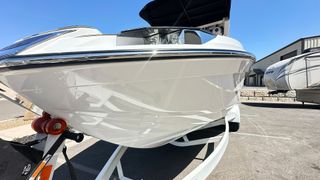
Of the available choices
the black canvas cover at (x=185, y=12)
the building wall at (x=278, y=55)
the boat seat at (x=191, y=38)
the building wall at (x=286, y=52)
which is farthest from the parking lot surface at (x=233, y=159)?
the building wall at (x=278, y=55)

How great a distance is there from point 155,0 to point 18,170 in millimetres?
3550

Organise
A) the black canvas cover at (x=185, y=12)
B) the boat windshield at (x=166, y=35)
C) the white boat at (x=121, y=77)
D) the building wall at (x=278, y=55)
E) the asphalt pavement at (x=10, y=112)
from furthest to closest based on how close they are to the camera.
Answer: the building wall at (x=278, y=55), the asphalt pavement at (x=10, y=112), the black canvas cover at (x=185, y=12), the boat windshield at (x=166, y=35), the white boat at (x=121, y=77)

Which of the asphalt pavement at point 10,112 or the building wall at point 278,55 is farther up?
the building wall at point 278,55

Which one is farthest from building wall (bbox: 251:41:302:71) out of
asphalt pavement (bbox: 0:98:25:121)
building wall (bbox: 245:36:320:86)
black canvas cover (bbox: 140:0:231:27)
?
asphalt pavement (bbox: 0:98:25:121)

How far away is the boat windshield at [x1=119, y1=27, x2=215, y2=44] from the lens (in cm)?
220

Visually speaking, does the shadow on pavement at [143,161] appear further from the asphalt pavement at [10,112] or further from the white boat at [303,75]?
the white boat at [303,75]

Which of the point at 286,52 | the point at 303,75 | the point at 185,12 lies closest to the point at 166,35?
the point at 185,12

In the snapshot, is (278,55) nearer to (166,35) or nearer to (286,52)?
(286,52)

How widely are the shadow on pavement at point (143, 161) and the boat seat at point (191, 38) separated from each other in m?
1.75

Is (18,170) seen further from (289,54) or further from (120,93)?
(289,54)

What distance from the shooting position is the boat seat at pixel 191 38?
2271 mm

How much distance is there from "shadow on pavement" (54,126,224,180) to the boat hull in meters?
0.86

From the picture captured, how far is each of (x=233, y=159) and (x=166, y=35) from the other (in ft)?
7.48

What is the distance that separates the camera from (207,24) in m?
4.75
